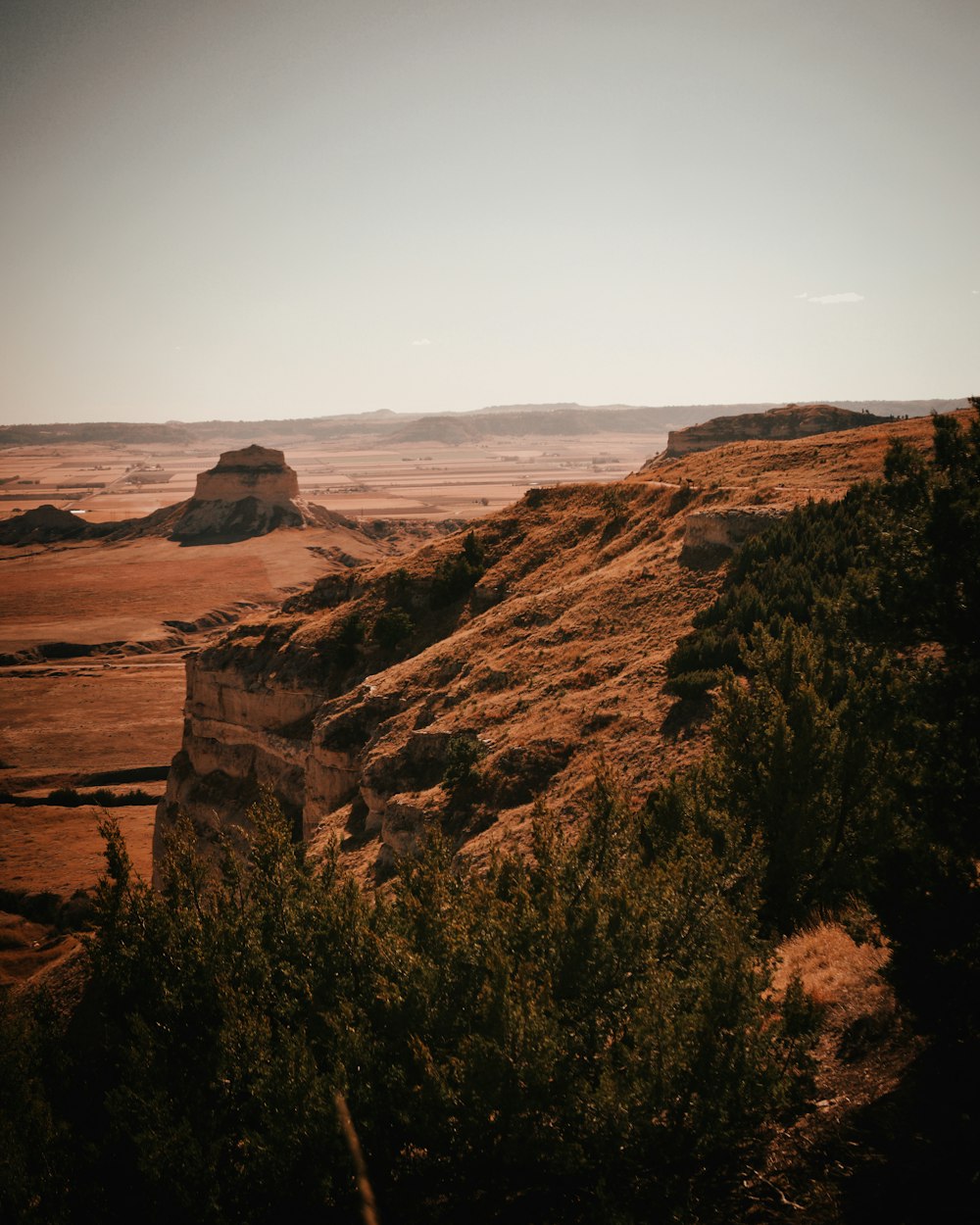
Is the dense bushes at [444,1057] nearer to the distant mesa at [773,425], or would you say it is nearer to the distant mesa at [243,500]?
the distant mesa at [773,425]

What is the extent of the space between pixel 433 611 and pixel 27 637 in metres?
72.7

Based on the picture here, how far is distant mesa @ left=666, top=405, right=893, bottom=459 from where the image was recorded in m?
114

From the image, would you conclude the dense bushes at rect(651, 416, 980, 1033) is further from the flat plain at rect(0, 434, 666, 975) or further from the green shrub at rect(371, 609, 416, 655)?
the flat plain at rect(0, 434, 666, 975)

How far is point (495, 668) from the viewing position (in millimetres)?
39719

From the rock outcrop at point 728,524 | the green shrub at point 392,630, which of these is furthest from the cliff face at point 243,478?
the rock outcrop at point 728,524

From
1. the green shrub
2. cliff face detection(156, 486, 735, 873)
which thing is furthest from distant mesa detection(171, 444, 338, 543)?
the green shrub

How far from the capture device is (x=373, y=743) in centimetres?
3903

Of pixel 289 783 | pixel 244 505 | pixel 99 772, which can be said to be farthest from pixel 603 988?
pixel 244 505

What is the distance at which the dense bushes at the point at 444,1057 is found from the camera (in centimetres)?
1079

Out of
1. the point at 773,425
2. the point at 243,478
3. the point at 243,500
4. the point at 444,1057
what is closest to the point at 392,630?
the point at 444,1057

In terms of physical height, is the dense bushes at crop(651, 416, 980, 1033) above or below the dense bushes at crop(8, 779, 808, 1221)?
above

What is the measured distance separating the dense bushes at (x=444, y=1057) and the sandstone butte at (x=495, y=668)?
36.4 feet

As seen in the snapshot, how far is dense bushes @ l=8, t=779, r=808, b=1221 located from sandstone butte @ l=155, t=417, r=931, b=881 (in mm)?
11107

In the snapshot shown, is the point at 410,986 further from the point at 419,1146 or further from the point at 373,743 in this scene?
the point at 373,743
